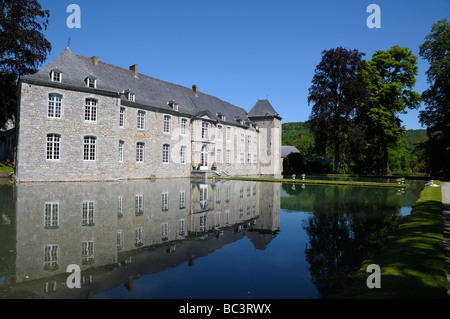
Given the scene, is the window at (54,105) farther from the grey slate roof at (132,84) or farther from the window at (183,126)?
the window at (183,126)

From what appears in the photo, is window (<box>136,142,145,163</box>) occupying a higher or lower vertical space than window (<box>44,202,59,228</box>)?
higher

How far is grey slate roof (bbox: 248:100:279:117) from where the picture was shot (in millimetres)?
39856

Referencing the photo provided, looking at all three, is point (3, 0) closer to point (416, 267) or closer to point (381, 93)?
point (416, 267)

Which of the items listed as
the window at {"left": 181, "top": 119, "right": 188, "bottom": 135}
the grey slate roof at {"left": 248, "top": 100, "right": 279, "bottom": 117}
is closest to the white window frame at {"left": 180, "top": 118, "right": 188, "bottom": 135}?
the window at {"left": 181, "top": 119, "right": 188, "bottom": 135}

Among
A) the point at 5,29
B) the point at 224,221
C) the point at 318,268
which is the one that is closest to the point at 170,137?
the point at 5,29

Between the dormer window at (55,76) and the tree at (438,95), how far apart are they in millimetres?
28502

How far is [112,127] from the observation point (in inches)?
809

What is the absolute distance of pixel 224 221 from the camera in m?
7.75

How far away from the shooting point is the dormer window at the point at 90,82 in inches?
773

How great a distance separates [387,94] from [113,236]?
1283 inches

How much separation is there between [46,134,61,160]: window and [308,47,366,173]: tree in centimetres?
2298

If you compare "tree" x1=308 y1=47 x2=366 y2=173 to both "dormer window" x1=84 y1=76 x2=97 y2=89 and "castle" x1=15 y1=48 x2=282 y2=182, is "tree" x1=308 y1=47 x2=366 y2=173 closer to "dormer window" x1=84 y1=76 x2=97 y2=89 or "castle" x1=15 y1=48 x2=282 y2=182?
"castle" x1=15 y1=48 x2=282 y2=182
